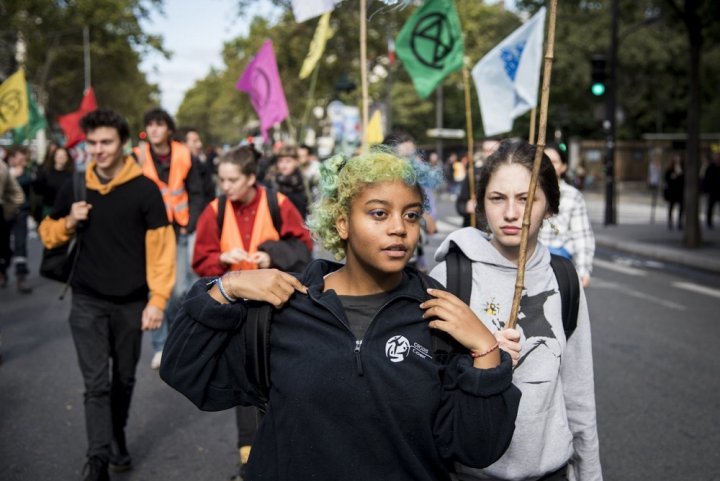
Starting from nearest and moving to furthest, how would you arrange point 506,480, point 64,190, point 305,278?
point 305,278 < point 506,480 < point 64,190

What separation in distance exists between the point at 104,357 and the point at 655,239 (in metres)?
14.5

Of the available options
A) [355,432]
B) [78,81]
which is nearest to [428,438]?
[355,432]

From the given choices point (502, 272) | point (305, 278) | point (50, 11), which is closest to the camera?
point (305, 278)

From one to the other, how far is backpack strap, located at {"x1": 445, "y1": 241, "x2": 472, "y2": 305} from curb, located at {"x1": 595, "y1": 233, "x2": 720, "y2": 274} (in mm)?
11392

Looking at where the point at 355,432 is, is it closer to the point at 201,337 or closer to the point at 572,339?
the point at 201,337

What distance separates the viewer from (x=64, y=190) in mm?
4438

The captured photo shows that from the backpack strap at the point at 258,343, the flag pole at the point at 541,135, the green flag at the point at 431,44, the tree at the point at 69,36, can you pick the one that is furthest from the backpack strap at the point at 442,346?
the tree at the point at 69,36

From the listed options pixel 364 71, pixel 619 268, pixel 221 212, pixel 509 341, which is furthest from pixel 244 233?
pixel 619 268

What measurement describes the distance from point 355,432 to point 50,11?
33.3 metres

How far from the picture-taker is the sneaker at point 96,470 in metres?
4.00

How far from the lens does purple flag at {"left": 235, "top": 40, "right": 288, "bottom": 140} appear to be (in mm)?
7680

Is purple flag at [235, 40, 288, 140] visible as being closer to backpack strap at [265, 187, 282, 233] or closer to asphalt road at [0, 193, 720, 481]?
asphalt road at [0, 193, 720, 481]

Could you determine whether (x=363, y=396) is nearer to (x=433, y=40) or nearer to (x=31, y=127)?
(x=433, y=40)

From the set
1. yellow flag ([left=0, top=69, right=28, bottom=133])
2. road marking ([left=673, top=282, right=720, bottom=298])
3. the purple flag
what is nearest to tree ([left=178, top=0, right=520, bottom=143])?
yellow flag ([left=0, top=69, right=28, bottom=133])
